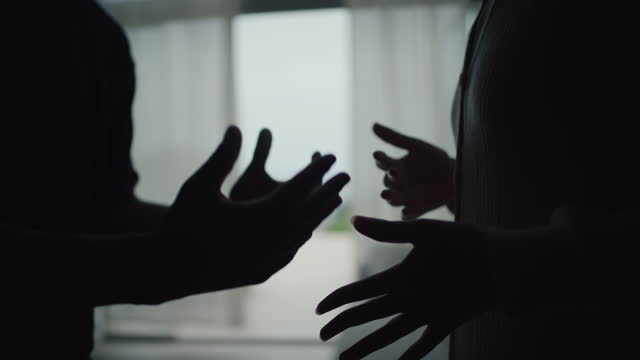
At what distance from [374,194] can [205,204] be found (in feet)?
6.10

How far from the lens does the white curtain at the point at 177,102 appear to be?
2.21 metres

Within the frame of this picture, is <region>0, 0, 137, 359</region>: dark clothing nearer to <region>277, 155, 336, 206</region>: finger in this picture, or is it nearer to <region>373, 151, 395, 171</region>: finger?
<region>277, 155, 336, 206</region>: finger

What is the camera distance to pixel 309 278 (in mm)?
3188

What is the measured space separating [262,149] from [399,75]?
1.85 metres

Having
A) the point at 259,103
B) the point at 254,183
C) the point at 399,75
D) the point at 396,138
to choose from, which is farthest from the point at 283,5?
the point at 254,183

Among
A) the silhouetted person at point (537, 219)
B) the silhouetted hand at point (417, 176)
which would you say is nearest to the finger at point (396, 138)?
the silhouetted hand at point (417, 176)

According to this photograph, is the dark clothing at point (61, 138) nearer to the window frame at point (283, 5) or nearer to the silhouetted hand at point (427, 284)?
the silhouetted hand at point (427, 284)

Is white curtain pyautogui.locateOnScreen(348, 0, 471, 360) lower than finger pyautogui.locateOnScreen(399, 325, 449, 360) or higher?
higher

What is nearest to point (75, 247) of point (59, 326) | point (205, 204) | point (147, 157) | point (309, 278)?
point (205, 204)

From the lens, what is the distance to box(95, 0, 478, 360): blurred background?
2.08m

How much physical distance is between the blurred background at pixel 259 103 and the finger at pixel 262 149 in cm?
142

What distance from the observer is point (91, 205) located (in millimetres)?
573

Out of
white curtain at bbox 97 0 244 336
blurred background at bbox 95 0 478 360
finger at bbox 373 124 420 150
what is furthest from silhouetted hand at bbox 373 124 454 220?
white curtain at bbox 97 0 244 336

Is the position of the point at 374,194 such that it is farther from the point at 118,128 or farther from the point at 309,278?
the point at 118,128
